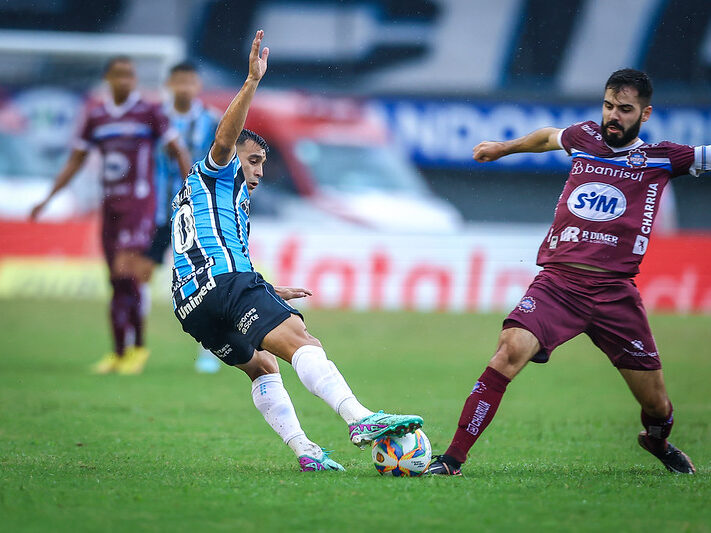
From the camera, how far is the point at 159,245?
406 inches

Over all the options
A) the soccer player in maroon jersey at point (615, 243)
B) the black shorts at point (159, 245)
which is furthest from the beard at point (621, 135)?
the black shorts at point (159, 245)

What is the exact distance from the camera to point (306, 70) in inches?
1137

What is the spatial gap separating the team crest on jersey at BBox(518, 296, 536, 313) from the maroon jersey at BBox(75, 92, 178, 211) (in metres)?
5.78

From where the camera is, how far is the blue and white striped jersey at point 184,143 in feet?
34.1

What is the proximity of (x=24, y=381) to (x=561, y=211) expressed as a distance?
5747mm

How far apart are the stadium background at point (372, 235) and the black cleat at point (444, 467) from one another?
120 mm

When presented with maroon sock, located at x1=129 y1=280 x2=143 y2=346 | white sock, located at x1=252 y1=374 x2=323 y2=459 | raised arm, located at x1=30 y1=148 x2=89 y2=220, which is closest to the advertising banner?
maroon sock, located at x1=129 y1=280 x2=143 y2=346

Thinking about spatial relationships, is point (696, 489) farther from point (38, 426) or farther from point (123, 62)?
point (123, 62)

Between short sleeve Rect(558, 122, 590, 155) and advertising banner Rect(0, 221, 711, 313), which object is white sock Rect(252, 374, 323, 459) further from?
advertising banner Rect(0, 221, 711, 313)

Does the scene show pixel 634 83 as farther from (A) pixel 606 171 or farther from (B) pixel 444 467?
(B) pixel 444 467

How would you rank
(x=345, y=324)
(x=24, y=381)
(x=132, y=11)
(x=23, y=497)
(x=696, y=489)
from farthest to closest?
(x=132, y=11) < (x=345, y=324) < (x=24, y=381) < (x=696, y=489) < (x=23, y=497)

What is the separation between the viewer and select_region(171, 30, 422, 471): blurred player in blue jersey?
17.2 ft

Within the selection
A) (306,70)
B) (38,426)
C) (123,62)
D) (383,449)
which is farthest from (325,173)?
(383,449)

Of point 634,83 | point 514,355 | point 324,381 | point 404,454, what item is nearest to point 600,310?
point 514,355
